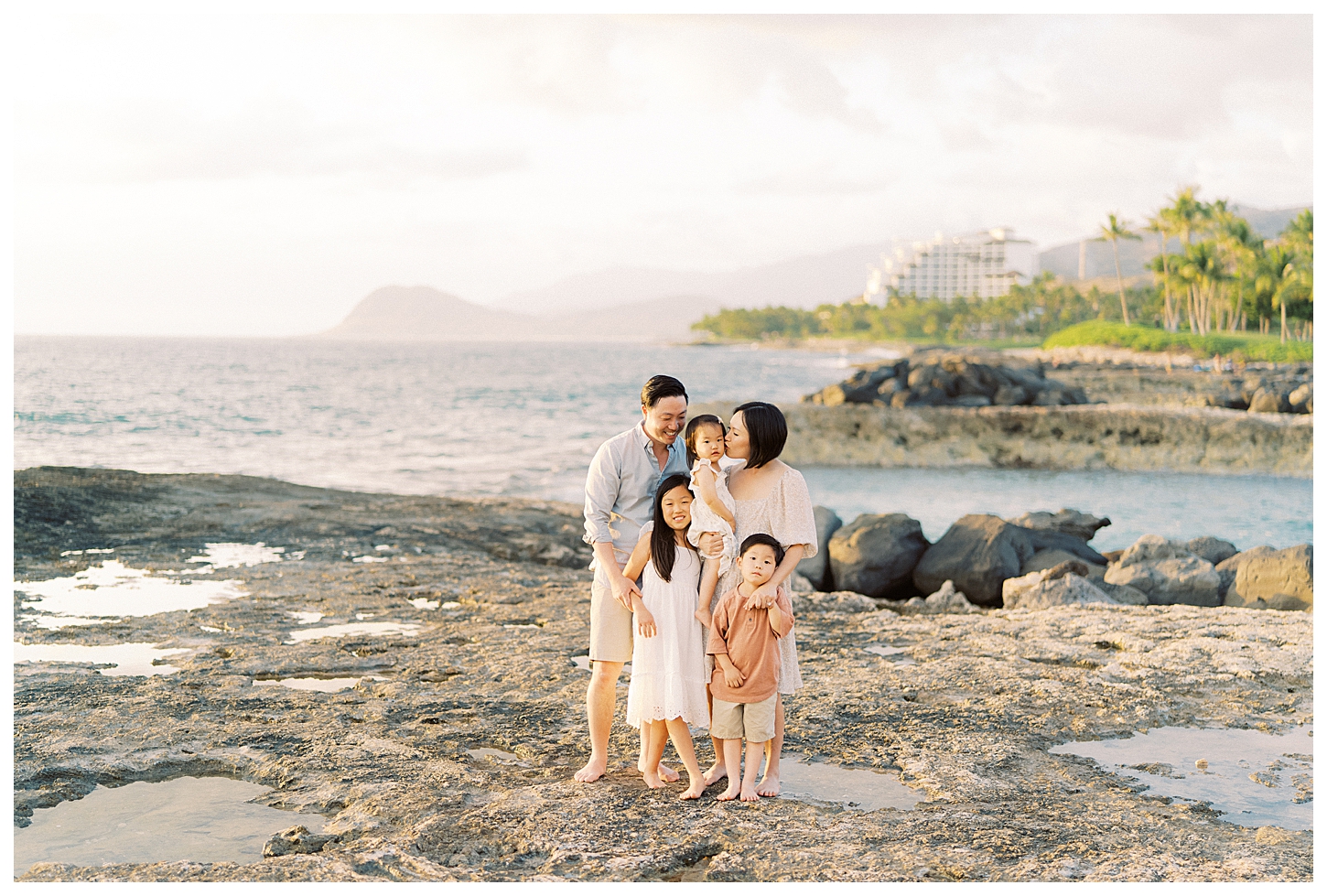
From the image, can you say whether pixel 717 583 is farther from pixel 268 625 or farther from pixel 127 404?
pixel 127 404

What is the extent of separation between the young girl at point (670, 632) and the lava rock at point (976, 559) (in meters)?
4.89

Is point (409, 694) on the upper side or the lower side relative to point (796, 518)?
lower

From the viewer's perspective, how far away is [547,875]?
322 centimetres

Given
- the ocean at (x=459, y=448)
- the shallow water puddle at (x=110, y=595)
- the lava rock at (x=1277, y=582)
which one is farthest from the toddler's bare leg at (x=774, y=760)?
the ocean at (x=459, y=448)

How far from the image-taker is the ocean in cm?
1547

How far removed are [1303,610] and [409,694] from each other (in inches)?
246

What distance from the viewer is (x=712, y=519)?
3.79 metres

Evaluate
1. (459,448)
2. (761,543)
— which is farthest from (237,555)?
(459,448)

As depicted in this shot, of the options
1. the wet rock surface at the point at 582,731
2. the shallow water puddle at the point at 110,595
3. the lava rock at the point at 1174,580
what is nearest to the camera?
the wet rock surface at the point at 582,731

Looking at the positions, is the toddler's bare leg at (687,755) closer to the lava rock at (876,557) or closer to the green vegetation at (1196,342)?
the lava rock at (876,557)

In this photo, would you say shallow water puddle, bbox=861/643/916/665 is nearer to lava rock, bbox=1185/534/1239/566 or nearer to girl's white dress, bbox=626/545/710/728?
girl's white dress, bbox=626/545/710/728

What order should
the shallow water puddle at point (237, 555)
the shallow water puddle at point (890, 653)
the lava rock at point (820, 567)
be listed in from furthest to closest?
the lava rock at point (820, 567), the shallow water puddle at point (237, 555), the shallow water puddle at point (890, 653)

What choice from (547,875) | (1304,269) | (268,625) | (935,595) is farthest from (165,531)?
(1304,269)

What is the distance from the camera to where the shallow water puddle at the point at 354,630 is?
623 cm
